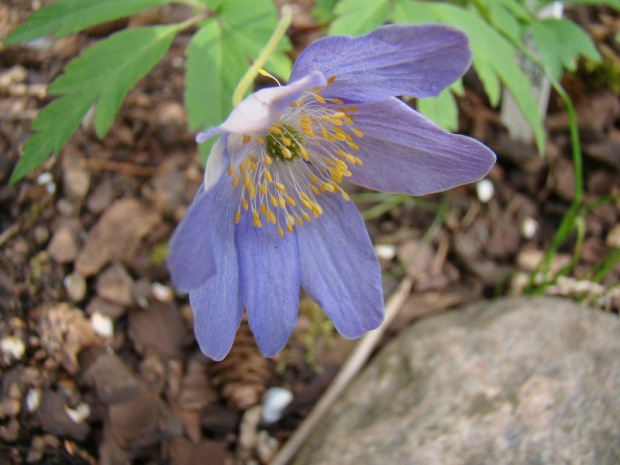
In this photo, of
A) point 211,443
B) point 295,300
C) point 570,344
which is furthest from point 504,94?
point 211,443

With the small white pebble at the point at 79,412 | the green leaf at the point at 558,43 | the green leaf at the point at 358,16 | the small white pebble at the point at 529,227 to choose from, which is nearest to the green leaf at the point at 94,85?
the green leaf at the point at 358,16

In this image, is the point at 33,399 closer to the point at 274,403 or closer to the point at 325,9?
the point at 274,403

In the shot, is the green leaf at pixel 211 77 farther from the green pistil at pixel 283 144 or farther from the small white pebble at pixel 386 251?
the small white pebble at pixel 386 251

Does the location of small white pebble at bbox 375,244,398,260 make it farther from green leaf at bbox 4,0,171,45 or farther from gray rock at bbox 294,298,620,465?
green leaf at bbox 4,0,171,45

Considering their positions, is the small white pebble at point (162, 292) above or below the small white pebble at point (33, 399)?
below

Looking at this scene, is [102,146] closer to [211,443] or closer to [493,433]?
[211,443]

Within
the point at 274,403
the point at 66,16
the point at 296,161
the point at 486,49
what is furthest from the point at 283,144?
the point at 274,403

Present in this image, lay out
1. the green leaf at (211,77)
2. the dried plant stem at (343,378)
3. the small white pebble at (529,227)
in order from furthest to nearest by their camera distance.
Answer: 1. the small white pebble at (529,227)
2. the dried plant stem at (343,378)
3. the green leaf at (211,77)

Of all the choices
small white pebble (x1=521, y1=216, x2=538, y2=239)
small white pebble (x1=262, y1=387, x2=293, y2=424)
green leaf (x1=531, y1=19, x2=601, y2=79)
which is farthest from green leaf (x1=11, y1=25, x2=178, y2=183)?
small white pebble (x1=521, y1=216, x2=538, y2=239)
